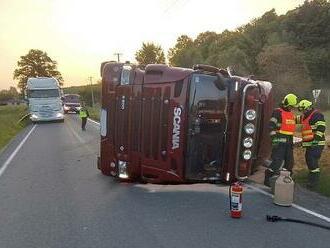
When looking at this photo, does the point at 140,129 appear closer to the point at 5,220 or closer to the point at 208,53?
the point at 5,220

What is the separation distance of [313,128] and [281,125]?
80cm

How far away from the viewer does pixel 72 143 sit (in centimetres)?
1912

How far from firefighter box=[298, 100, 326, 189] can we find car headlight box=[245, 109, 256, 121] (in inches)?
69.6

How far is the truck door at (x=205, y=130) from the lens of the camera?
7.93 meters

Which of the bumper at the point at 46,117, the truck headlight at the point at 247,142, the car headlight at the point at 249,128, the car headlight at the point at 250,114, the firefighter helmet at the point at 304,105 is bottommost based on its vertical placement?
the bumper at the point at 46,117

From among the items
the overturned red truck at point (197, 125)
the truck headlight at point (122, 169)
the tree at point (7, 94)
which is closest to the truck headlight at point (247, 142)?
the overturned red truck at point (197, 125)

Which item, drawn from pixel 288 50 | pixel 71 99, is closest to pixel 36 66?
pixel 71 99

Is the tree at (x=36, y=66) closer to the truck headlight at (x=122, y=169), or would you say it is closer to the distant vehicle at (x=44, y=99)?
the distant vehicle at (x=44, y=99)

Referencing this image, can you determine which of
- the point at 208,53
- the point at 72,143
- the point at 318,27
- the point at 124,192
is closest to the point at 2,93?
the point at 208,53

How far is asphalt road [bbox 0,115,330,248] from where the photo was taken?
5965mm

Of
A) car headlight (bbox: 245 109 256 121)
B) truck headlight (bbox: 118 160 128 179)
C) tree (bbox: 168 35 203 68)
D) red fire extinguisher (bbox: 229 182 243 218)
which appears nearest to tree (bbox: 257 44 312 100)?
tree (bbox: 168 35 203 68)

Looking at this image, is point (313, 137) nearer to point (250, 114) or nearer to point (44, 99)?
point (250, 114)

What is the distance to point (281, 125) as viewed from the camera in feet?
28.9

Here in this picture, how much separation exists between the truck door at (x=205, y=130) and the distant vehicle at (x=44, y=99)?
27353mm
